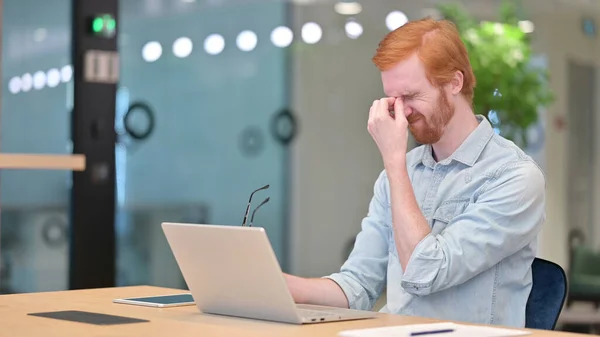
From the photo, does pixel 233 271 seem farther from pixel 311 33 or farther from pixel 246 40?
pixel 311 33

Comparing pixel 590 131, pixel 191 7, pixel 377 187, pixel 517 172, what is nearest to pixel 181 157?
pixel 191 7

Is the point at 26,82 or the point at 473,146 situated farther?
the point at 26,82

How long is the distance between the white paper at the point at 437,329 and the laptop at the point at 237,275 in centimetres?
18

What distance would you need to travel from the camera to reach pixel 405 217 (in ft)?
8.04

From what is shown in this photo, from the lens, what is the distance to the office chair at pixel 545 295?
2416mm

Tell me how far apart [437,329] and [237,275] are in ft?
1.32

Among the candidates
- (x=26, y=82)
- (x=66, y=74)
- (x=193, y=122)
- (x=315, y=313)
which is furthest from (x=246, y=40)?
(x=315, y=313)

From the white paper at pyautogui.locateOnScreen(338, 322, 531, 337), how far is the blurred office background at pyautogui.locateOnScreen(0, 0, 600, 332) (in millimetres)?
3582

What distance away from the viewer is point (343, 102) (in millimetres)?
6910

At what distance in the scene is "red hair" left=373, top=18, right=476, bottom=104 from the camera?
256cm

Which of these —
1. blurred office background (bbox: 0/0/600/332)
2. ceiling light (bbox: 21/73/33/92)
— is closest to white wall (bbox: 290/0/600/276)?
blurred office background (bbox: 0/0/600/332)

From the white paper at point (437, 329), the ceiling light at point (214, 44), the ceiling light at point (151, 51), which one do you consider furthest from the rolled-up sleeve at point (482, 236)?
the ceiling light at point (214, 44)

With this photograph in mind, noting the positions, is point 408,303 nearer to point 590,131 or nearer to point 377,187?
point 377,187

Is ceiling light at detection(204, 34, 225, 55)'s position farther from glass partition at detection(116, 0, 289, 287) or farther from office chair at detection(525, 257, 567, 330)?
office chair at detection(525, 257, 567, 330)
